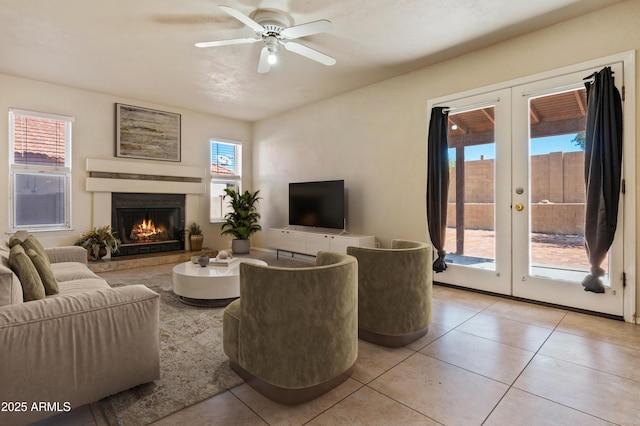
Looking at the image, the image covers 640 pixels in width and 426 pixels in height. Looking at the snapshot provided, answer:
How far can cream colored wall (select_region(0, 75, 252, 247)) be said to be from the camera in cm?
454

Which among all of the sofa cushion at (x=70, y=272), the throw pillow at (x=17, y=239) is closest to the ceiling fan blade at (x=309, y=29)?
the sofa cushion at (x=70, y=272)

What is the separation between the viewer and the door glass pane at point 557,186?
3.08 metres

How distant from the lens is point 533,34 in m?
3.31

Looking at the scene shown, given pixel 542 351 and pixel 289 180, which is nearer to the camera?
pixel 542 351

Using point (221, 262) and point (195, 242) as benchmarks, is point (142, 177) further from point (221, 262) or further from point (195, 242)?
point (221, 262)

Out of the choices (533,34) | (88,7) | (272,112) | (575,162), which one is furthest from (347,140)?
(88,7)

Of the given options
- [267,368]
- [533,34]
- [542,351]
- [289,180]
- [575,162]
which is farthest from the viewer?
[289,180]

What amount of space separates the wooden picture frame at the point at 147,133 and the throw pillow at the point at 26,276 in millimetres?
4210

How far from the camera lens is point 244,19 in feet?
8.94

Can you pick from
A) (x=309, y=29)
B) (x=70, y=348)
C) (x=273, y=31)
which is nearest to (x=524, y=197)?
(x=309, y=29)

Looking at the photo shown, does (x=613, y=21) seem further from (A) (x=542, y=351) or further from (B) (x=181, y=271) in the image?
(B) (x=181, y=271)

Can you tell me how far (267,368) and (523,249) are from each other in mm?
3085

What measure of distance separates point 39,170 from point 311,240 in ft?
14.3

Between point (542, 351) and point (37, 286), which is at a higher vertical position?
point (37, 286)
